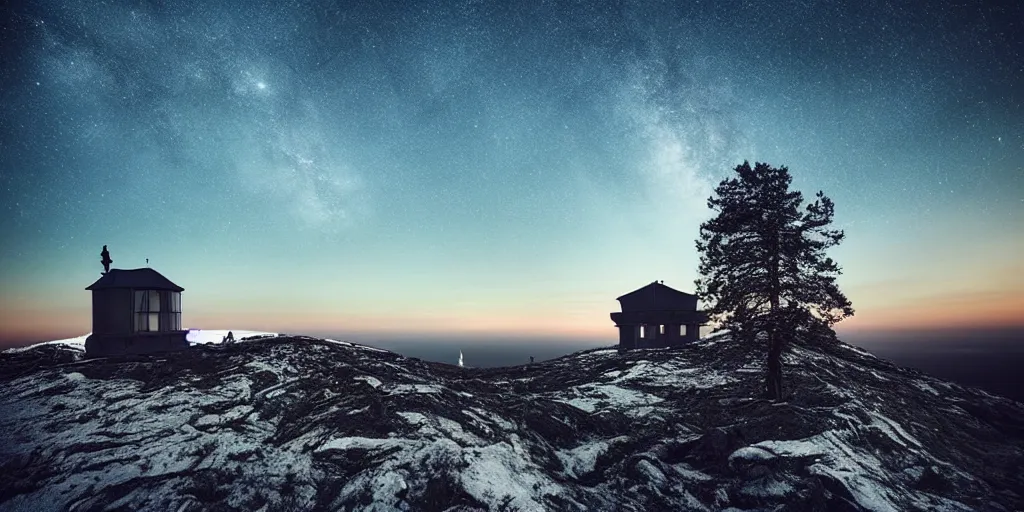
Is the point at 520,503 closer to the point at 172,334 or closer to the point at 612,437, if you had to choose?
the point at 612,437

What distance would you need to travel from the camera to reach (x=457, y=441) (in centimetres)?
1836

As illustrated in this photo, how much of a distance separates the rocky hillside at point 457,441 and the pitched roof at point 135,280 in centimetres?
573

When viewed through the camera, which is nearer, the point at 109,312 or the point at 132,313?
the point at 109,312

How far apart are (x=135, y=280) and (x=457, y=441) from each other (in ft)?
91.1

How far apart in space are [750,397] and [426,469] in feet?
61.4

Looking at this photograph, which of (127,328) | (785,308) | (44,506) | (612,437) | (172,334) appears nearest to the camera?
(44,506)

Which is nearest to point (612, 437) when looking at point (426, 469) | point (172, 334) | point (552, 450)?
point (552, 450)

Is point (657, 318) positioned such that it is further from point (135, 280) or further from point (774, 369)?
point (135, 280)

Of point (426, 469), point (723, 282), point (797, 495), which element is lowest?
point (797, 495)

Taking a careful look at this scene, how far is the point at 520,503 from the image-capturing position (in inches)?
600

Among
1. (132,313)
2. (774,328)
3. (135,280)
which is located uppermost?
(135,280)

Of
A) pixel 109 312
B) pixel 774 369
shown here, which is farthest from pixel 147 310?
pixel 774 369

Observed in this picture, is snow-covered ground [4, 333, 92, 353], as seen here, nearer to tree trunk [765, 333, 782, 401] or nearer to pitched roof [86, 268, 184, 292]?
pitched roof [86, 268, 184, 292]

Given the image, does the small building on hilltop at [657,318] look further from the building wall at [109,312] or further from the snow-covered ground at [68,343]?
the snow-covered ground at [68,343]
